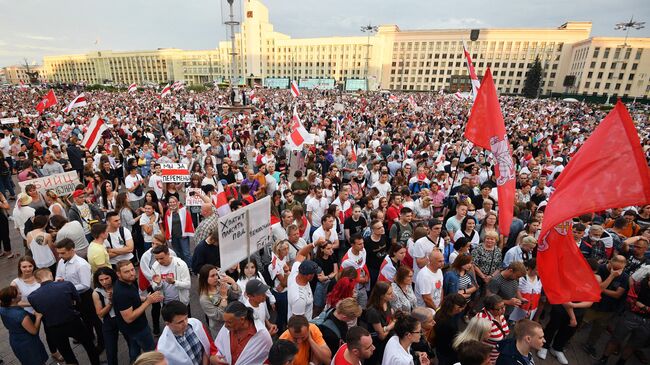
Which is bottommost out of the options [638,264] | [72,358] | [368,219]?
[72,358]

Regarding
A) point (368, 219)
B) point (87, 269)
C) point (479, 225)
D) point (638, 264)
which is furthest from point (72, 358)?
point (638, 264)

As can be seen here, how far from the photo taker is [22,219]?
5480 mm

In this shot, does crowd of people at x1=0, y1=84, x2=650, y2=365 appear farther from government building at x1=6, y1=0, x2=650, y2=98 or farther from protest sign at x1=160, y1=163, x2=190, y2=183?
government building at x1=6, y1=0, x2=650, y2=98

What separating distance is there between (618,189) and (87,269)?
563 centimetres

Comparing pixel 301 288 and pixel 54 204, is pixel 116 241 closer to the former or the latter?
pixel 54 204

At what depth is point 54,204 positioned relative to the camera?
5.40 metres

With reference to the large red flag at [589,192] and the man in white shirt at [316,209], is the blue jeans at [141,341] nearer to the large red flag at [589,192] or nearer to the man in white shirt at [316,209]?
the man in white shirt at [316,209]

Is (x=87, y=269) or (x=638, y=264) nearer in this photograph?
(x=87, y=269)

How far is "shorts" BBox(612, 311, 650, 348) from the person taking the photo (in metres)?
3.99

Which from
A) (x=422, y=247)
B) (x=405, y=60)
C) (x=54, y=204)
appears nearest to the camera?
(x=422, y=247)

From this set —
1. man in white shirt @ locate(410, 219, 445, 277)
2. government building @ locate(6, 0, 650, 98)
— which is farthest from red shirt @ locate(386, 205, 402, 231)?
government building @ locate(6, 0, 650, 98)

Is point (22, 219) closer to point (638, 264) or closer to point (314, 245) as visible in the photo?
point (314, 245)

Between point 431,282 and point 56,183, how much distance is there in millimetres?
6599

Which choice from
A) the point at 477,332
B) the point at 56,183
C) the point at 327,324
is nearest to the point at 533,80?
the point at 477,332
